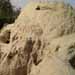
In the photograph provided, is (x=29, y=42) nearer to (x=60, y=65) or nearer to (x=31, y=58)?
(x=31, y=58)

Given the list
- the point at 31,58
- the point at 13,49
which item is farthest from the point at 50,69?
the point at 13,49

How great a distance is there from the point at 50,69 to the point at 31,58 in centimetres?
79

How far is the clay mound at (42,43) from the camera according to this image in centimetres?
518

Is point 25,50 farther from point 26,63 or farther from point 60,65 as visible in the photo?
point 60,65

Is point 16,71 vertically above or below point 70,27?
below

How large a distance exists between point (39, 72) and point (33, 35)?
0.98 metres

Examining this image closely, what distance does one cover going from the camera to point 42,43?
19.2 ft

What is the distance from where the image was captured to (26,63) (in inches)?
234

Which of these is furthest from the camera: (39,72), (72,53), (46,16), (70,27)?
(46,16)

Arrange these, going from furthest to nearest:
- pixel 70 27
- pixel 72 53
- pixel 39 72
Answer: pixel 70 27, pixel 39 72, pixel 72 53

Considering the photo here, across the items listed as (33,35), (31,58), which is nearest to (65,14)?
(33,35)

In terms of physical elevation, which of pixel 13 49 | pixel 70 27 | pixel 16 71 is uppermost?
pixel 70 27

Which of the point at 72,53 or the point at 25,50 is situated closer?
the point at 72,53

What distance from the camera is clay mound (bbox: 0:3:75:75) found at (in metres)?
5.18
